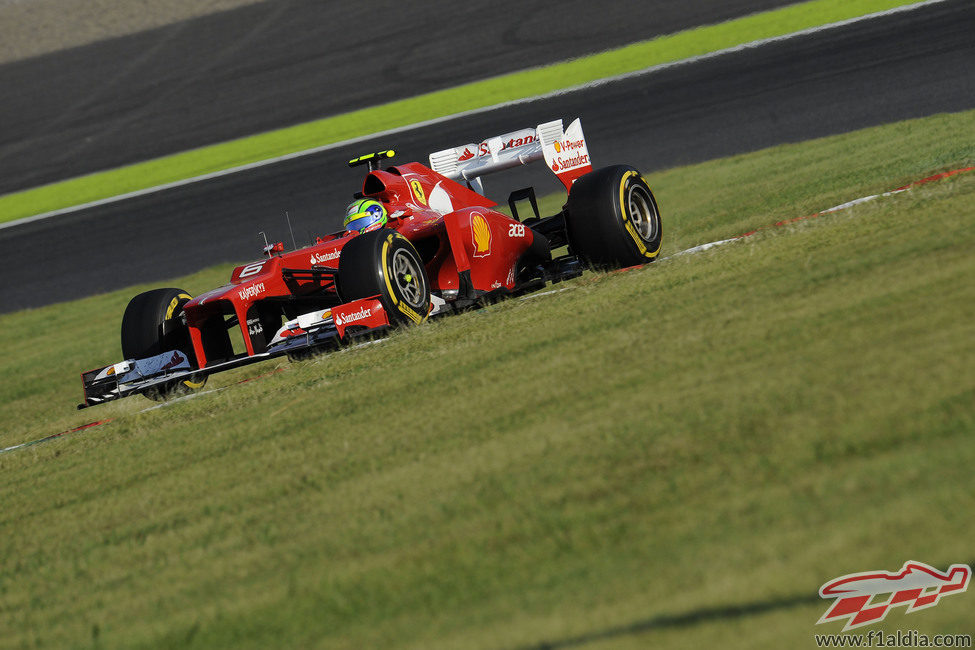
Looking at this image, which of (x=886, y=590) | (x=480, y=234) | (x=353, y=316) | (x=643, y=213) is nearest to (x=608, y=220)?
(x=643, y=213)

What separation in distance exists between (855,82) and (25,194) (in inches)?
733

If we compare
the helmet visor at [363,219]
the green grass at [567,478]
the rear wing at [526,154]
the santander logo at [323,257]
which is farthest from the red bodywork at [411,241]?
the green grass at [567,478]

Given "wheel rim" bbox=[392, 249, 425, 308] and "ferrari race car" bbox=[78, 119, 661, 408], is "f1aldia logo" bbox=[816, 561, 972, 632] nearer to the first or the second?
"ferrari race car" bbox=[78, 119, 661, 408]

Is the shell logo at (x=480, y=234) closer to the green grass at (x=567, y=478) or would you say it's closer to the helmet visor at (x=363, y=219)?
the helmet visor at (x=363, y=219)

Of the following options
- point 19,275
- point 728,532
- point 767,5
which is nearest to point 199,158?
point 19,275

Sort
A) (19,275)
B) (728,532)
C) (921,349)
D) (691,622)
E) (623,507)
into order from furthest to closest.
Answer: (19,275) → (921,349) → (623,507) → (728,532) → (691,622)

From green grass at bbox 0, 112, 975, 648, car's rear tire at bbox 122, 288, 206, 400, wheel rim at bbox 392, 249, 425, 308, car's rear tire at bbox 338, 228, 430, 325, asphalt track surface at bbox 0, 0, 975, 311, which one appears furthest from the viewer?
asphalt track surface at bbox 0, 0, 975, 311

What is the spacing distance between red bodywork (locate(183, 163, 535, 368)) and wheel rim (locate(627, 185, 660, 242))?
95 centimetres

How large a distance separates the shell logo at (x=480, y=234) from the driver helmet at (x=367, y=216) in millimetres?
940

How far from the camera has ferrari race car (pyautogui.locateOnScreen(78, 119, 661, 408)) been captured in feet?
28.0

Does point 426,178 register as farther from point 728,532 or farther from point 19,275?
point 19,275

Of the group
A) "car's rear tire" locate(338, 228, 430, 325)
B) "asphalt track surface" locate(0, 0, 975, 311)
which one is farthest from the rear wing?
"asphalt track surface" locate(0, 0, 975, 311)

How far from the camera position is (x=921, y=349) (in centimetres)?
453

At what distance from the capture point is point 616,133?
19672 mm
